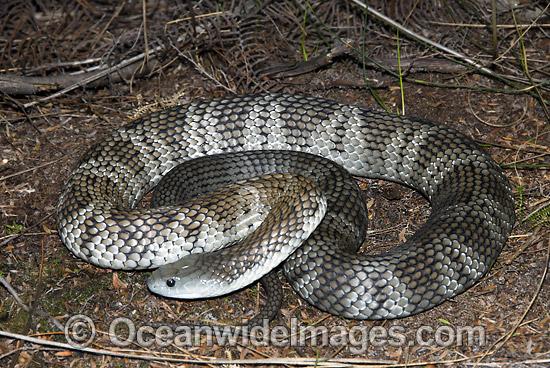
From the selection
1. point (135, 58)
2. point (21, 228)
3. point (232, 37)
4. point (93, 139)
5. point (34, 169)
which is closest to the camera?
point (21, 228)

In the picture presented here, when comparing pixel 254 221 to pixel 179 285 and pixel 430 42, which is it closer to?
pixel 179 285

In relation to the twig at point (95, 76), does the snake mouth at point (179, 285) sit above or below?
below

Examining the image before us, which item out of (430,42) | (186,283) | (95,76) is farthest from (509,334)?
(95,76)

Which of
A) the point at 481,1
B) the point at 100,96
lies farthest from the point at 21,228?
the point at 481,1

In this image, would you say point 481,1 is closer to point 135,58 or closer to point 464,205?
point 464,205

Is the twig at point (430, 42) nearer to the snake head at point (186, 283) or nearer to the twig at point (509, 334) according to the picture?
the twig at point (509, 334)

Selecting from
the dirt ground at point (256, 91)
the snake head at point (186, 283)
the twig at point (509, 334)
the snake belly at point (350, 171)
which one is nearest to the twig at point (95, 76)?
the dirt ground at point (256, 91)

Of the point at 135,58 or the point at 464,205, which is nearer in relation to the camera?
the point at 464,205

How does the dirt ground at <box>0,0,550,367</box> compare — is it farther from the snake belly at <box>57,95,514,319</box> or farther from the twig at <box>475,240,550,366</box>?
the snake belly at <box>57,95,514,319</box>
